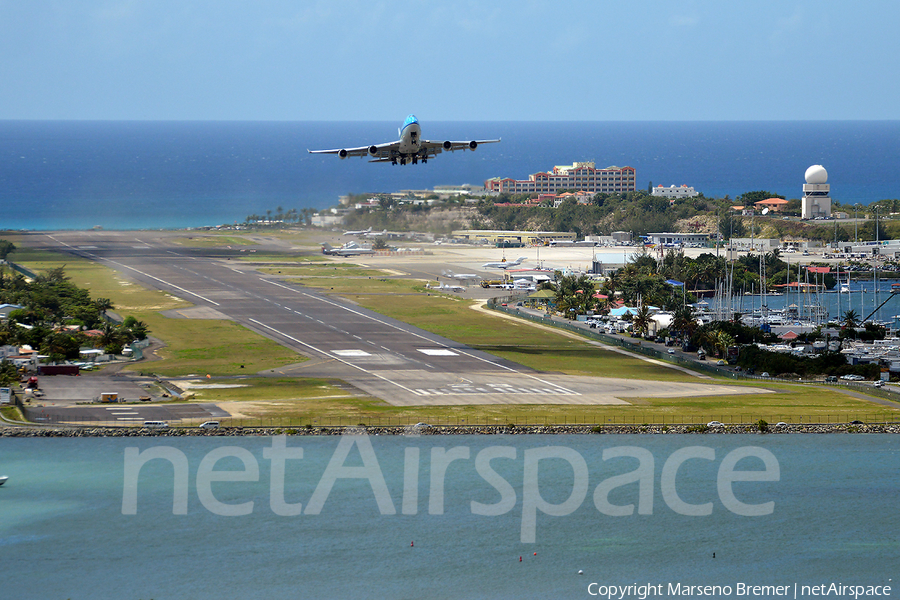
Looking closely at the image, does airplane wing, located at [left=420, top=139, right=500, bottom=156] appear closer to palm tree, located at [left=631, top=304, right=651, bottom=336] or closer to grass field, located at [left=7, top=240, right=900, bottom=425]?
grass field, located at [left=7, top=240, right=900, bottom=425]

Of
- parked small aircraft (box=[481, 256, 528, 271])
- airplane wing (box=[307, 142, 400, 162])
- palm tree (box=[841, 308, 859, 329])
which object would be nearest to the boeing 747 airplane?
airplane wing (box=[307, 142, 400, 162])

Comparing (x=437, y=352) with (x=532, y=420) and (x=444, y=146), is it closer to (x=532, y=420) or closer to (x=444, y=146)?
(x=444, y=146)

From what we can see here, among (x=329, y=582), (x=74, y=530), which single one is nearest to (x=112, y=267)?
(x=74, y=530)

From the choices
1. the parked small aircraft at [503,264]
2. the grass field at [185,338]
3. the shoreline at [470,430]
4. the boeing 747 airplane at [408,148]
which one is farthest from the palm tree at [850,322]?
the parked small aircraft at [503,264]

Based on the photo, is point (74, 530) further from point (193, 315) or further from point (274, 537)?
point (193, 315)

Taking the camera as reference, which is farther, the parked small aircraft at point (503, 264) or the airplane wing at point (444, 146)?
the parked small aircraft at point (503, 264)

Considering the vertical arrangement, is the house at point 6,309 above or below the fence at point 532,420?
above

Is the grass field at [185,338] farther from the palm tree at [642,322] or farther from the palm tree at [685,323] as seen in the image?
the palm tree at [685,323]
